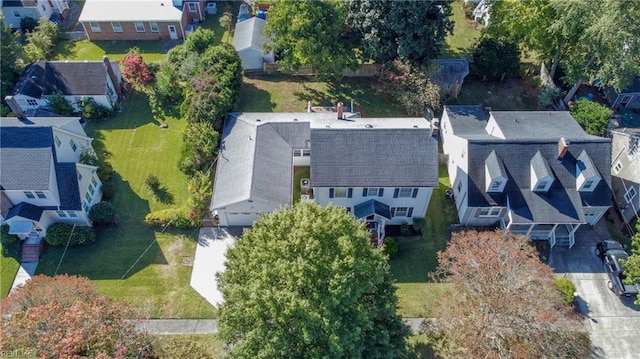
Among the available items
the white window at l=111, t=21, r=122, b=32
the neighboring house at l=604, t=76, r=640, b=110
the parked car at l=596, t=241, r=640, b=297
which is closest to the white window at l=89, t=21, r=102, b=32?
the white window at l=111, t=21, r=122, b=32

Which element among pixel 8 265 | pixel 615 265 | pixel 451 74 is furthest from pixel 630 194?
pixel 8 265

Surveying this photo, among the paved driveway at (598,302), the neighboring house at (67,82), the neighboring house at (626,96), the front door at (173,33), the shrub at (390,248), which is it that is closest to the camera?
the paved driveway at (598,302)

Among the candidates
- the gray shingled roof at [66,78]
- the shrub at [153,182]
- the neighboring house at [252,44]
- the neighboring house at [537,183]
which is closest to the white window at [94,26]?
the gray shingled roof at [66,78]

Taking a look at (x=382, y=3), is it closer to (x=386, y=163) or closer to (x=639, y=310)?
(x=386, y=163)

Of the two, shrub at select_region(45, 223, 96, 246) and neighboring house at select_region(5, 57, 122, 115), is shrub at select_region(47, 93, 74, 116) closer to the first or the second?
neighboring house at select_region(5, 57, 122, 115)

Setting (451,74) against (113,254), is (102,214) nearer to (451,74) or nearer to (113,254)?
(113,254)

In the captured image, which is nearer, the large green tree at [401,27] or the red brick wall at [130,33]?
the large green tree at [401,27]

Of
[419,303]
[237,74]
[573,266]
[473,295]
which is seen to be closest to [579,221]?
[573,266]

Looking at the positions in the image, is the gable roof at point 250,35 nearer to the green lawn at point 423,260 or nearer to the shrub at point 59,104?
the shrub at point 59,104
